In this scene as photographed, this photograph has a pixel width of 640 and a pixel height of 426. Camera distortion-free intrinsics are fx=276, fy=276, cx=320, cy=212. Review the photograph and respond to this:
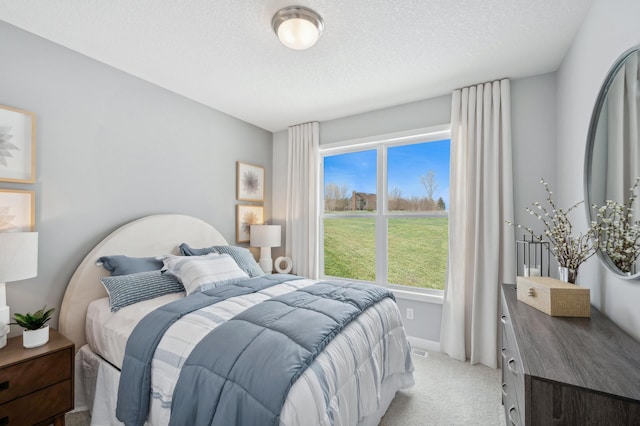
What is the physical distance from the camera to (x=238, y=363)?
1.21 metres

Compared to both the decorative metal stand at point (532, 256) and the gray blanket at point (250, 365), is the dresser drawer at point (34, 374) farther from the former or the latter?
the decorative metal stand at point (532, 256)

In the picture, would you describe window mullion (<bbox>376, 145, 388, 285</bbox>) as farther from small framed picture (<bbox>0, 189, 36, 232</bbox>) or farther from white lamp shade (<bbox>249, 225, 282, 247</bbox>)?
small framed picture (<bbox>0, 189, 36, 232</bbox>)

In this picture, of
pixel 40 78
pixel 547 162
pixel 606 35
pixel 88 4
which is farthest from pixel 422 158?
pixel 40 78

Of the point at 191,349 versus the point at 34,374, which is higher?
the point at 191,349

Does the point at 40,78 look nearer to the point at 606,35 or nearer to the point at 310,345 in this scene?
the point at 310,345

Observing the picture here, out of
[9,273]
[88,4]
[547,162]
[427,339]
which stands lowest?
[427,339]

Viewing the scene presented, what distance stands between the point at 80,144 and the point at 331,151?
2.62m

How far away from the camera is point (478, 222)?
266 cm

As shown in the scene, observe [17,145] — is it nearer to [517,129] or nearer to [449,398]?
[449,398]

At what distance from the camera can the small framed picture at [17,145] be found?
1851 millimetres

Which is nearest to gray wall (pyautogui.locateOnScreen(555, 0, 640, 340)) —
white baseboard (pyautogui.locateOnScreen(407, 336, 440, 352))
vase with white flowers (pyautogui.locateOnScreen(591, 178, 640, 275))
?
vase with white flowers (pyautogui.locateOnScreen(591, 178, 640, 275))

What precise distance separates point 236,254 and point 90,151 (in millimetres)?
1529

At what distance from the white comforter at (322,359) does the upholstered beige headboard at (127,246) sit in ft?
0.40

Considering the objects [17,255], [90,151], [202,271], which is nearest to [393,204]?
[202,271]
